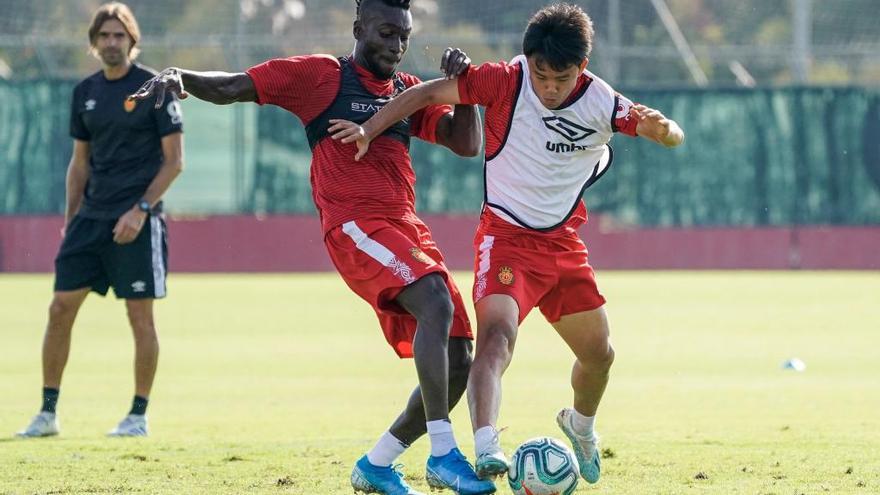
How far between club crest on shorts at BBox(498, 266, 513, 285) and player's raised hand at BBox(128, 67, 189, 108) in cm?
161

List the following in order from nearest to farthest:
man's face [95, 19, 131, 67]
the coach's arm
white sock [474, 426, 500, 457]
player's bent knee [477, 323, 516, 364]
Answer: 1. white sock [474, 426, 500, 457]
2. player's bent knee [477, 323, 516, 364]
3. man's face [95, 19, 131, 67]
4. the coach's arm

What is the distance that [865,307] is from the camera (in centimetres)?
1973

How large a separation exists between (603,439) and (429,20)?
71.7 feet

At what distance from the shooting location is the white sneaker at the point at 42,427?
9.66m

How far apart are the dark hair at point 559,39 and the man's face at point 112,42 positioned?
12.0 ft

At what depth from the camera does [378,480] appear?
7.27 meters

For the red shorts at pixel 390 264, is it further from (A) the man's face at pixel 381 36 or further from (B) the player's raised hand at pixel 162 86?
(B) the player's raised hand at pixel 162 86

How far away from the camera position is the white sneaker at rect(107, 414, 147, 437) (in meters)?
9.69

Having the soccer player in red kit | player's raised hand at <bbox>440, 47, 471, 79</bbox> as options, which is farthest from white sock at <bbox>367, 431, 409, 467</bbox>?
player's raised hand at <bbox>440, 47, 471, 79</bbox>

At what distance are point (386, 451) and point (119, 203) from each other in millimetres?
3526

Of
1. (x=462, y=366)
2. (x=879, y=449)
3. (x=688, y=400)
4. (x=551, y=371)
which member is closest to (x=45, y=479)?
(x=462, y=366)

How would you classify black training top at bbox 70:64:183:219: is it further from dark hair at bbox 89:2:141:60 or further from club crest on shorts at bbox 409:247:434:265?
club crest on shorts at bbox 409:247:434:265

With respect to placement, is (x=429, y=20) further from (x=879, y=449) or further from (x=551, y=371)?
(x=879, y=449)

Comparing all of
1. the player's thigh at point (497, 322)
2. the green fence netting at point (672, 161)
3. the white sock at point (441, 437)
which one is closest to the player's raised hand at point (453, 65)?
the player's thigh at point (497, 322)
